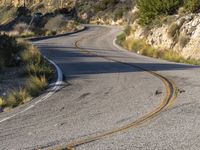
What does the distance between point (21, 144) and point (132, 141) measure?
2.04m

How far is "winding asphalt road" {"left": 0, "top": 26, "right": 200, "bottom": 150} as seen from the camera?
28.3 ft

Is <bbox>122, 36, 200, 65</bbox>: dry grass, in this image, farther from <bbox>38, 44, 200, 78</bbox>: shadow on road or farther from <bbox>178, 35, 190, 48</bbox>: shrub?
<bbox>38, 44, 200, 78</bbox>: shadow on road

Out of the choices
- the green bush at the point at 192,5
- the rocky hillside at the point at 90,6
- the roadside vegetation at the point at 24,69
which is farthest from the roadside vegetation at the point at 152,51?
the rocky hillside at the point at 90,6

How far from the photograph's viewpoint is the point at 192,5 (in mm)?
31000

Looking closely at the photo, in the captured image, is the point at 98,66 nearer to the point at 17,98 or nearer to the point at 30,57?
the point at 30,57

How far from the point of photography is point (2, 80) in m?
17.3

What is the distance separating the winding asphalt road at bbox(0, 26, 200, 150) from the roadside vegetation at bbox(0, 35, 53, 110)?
714mm

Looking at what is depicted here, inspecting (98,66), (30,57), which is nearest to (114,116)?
(98,66)

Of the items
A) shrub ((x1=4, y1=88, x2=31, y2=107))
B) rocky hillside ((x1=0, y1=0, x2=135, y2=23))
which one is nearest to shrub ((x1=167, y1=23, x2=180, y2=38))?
shrub ((x1=4, y1=88, x2=31, y2=107))

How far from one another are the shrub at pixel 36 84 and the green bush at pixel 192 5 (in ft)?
55.2

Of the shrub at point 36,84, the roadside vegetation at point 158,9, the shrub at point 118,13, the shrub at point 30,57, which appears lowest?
the shrub at point 118,13

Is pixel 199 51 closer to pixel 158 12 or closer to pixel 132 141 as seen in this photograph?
pixel 158 12

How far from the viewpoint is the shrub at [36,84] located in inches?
583

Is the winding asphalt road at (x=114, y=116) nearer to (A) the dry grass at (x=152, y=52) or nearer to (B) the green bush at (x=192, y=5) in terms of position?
(A) the dry grass at (x=152, y=52)
